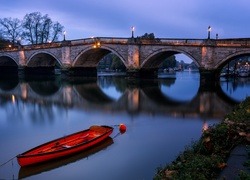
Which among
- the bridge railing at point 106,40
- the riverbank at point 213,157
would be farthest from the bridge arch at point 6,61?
the riverbank at point 213,157

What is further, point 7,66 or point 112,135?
point 7,66

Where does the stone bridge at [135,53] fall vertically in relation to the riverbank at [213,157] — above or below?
above

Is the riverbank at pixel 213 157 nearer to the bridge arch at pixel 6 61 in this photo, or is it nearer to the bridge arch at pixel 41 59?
the bridge arch at pixel 41 59

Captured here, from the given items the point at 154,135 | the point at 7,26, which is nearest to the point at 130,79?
the point at 154,135

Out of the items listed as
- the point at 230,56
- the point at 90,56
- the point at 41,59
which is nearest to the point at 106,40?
the point at 90,56

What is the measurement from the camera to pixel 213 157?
234 inches

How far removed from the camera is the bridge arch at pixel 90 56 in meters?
39.9

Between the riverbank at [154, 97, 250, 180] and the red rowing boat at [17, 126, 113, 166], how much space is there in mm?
3699

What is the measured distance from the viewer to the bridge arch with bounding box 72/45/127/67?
3992 cm

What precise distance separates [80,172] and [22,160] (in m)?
1.96

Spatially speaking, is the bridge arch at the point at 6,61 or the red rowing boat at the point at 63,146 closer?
the red rowing boat at the point at 63,146

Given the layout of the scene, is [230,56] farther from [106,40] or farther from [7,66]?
[7,66]

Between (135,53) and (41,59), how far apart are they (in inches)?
1050

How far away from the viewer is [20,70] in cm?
5275
